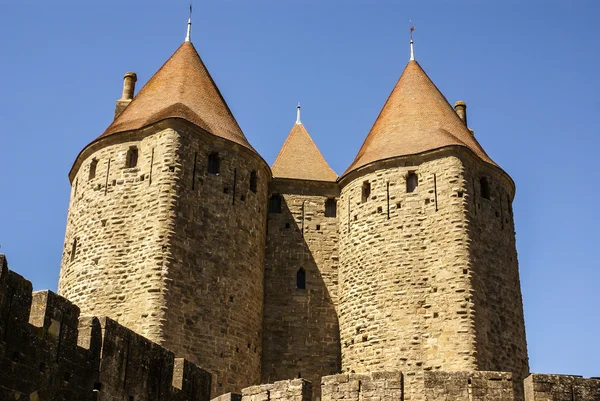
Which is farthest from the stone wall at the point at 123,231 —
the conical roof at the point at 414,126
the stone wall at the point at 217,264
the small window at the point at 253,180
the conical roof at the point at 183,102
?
the conical roof at the point at 414,126

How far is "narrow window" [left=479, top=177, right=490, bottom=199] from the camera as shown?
944 inches

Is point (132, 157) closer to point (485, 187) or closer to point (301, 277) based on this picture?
point (301, 277)

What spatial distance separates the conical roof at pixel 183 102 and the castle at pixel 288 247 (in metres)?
0.06

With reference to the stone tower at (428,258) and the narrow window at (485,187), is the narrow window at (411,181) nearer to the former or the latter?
the stone tower at (428,258)

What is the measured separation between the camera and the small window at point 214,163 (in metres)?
23.1

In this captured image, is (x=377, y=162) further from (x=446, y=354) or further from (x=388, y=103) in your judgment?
(x=446, y=354)

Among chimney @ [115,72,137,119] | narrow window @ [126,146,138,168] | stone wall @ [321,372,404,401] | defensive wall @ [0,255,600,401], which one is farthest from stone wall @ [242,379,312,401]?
chimney @ [115,72,137,119]

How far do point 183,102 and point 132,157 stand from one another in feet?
7.43

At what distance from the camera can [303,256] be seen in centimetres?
2480

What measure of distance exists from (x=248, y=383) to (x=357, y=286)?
3.83m

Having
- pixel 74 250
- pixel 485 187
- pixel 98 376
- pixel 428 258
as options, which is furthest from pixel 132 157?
pixel 98 376

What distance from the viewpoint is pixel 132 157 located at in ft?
75.5

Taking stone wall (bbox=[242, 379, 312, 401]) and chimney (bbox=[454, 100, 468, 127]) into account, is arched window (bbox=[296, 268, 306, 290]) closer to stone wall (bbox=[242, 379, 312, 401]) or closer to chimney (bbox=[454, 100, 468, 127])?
chimney (bbox=[454, 100, 468, 127])

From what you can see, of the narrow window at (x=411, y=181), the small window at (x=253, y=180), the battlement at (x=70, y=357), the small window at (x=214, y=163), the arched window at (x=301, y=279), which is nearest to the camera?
the battlement at (x=70, y=357)
